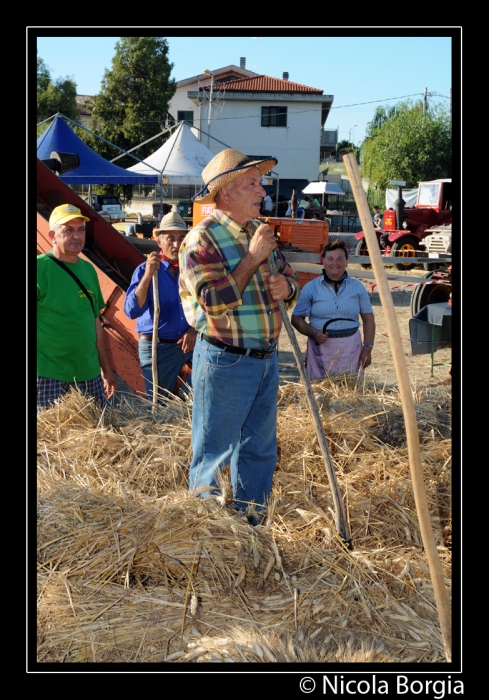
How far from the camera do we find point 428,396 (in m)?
4.94

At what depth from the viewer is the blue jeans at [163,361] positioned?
5.39 metres

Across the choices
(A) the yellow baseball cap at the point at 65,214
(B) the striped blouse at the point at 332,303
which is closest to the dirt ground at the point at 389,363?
(B) the striped blouse at the point at 332,303

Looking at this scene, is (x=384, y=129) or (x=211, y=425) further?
(x=384, y=129)

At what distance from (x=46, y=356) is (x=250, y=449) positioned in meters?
1.82

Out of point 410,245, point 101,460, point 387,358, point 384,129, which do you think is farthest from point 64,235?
point 384,129

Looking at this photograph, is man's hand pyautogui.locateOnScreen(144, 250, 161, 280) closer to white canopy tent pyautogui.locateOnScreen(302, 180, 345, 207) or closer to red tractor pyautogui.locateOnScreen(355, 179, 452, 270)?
red tractor pyautogui.locateOnScreen(355, 179, 452, 270)

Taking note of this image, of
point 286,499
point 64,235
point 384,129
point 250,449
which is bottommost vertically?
point 286,499

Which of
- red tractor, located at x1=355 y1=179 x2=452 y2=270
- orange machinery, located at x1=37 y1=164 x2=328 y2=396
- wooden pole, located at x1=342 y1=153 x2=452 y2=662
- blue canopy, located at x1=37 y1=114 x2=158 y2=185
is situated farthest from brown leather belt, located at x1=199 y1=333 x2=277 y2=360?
red tractor, located at x1=355 y1=179 x2=452 y2=270

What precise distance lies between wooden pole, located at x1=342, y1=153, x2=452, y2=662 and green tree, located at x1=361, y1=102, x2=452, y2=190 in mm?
41845

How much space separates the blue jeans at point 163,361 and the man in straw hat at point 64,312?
0.68m

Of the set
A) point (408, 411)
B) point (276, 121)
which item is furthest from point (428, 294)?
point (276, 121)

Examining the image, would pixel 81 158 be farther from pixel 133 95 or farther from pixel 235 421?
pixel 133 95

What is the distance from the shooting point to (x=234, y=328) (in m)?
3.24
